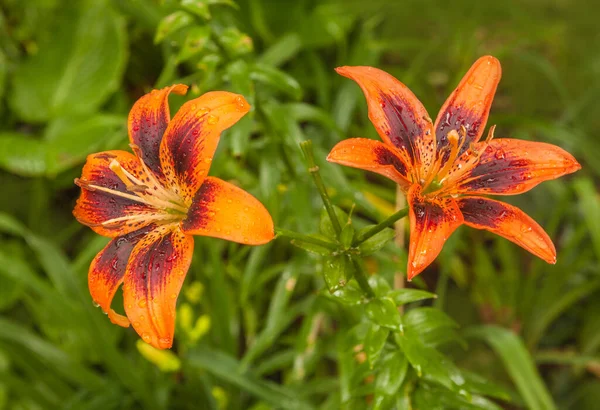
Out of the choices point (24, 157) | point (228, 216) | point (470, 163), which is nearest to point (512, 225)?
point (470, 163)

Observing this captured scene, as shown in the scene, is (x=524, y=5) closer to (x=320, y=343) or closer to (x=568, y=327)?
(x=568, y=327)

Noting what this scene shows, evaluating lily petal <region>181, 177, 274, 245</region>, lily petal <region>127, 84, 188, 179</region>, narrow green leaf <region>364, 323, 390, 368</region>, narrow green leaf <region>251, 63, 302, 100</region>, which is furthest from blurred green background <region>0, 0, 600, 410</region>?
lily petal <region>181, 177, 274, 245</region>

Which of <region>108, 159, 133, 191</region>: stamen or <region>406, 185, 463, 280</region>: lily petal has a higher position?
<region>406, 185, 463, 280</region>: lily petal

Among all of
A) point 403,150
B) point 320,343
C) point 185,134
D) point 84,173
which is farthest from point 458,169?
point 320,343

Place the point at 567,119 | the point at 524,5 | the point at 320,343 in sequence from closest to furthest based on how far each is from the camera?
the point at 320,343 < the point at 567,119 < the point at 524,5

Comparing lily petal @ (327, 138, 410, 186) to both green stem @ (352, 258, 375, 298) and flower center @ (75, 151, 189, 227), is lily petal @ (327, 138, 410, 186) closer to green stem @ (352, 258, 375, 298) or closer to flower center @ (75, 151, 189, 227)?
green stem @ (352, 258, 375, 298)

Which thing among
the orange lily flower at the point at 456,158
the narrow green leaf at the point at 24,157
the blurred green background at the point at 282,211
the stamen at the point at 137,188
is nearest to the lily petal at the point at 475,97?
the orange lily flower at the point at 456,158
